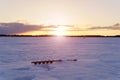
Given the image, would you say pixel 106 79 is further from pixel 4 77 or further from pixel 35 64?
pixel 35 64

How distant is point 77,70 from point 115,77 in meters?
6.64

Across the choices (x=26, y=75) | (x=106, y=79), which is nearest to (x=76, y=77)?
(x=106, y=79)

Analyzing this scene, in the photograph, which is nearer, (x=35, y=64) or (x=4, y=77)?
(x=4, y=77)

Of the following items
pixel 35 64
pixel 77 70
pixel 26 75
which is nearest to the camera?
pixel 26 75

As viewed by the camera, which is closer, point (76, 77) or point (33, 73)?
point (76, 77)

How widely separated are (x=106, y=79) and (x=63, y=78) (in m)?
4.48

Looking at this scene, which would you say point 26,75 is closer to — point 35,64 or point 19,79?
point 19,79

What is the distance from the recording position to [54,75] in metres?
32.9

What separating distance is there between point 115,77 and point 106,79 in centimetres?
142

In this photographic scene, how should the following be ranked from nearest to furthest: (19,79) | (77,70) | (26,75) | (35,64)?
(19,79) < (26,75) < (77,70) < (35,64)

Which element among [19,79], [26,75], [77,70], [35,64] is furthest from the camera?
[35,64]

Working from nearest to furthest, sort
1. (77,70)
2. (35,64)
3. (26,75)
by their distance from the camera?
(26,75) → (77,70) → (35,64)

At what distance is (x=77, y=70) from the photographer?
37062 mm

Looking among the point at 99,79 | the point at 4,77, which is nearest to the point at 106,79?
the point at 99,79
